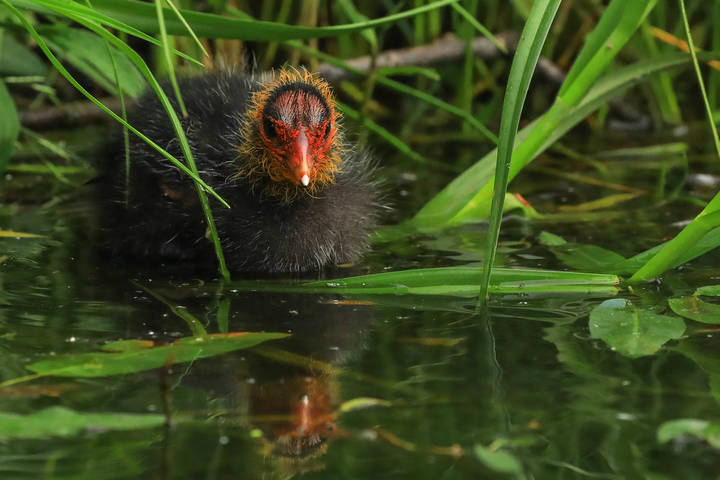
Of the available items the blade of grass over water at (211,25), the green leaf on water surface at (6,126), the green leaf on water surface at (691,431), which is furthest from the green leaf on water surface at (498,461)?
the green leaf on water surface at (6,126)

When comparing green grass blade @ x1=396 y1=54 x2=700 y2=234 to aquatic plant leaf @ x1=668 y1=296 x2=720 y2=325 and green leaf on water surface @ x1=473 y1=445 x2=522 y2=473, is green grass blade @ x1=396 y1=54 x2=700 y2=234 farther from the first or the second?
green leaf on water surface @ x1=473 y1=445 x2=522 y2=473

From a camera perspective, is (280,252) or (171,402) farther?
(280,252)

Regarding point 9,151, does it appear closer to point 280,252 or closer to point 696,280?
point 280,252

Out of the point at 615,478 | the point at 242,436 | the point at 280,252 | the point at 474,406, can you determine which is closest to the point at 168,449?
the point at 242,436

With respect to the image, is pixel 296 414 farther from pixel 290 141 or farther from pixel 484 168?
pixel 484 168

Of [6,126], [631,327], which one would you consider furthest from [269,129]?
[631,327]

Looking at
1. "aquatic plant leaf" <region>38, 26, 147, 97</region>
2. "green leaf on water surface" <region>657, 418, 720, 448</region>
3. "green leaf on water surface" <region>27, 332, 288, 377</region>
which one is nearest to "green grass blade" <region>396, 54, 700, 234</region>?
"aquatic plant leaf" <region>38, 26, 147, 97</region>
